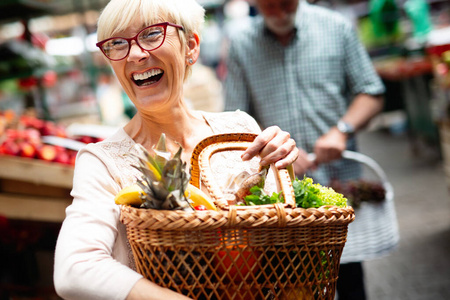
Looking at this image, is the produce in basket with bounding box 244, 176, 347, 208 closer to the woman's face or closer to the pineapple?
the pineapple

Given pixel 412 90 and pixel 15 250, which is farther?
pixel 412 90

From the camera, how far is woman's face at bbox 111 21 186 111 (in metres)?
1.55

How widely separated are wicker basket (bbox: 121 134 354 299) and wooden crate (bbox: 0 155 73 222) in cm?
205

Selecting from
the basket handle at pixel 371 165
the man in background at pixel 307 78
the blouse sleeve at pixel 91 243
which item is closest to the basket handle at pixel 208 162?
the blouse sleeve at pixel 91 243

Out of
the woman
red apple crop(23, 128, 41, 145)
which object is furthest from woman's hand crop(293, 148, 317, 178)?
red apple crop(23, 128, 41, 145)

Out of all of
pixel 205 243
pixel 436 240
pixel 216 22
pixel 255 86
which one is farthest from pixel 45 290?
pixel 216 22

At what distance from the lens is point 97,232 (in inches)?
55.6

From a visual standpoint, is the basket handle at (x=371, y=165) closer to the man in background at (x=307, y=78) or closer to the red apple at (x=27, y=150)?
the man in background at (x=307, y=78)

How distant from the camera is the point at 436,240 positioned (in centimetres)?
486

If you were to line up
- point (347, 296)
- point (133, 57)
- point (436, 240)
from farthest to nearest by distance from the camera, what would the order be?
point (436, 240)
point (347, 296)
point (133, 57)

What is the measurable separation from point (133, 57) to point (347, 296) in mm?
1898

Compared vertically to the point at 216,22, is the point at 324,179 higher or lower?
lower

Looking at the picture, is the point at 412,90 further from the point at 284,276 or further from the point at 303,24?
the point at 284,276

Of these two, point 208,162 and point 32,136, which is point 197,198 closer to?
point 208,162
